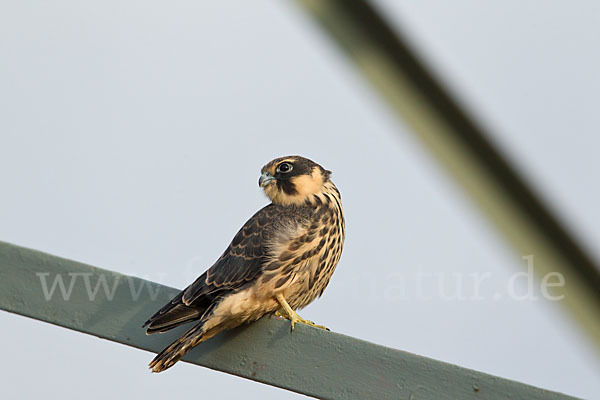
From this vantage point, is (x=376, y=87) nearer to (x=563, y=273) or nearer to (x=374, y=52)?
(x=374, y=52)

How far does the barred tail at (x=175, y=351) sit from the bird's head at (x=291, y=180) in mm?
989

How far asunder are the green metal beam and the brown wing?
0.07 meters

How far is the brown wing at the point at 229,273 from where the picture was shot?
2.31 meters

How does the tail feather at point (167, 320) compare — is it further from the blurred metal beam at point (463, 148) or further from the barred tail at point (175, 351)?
the blurred metal beam at point (463, 148)

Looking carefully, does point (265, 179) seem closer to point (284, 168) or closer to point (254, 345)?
point (284, 168)

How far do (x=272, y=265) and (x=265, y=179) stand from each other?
2.08ft

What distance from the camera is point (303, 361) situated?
6.59ft

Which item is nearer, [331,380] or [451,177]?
[451,177]

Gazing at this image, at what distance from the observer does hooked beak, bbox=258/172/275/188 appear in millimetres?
3324

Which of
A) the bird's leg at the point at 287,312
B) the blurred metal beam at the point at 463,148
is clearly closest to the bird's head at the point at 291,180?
the bird's leg at the point at 287,312

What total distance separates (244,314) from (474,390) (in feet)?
2.99

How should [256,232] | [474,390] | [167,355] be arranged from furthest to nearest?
1. [256,232]
2. [167,355]
3. [474,390]

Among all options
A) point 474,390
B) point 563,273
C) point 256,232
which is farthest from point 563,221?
point 256,232

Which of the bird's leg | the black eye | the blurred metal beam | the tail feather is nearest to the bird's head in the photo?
the black eye
